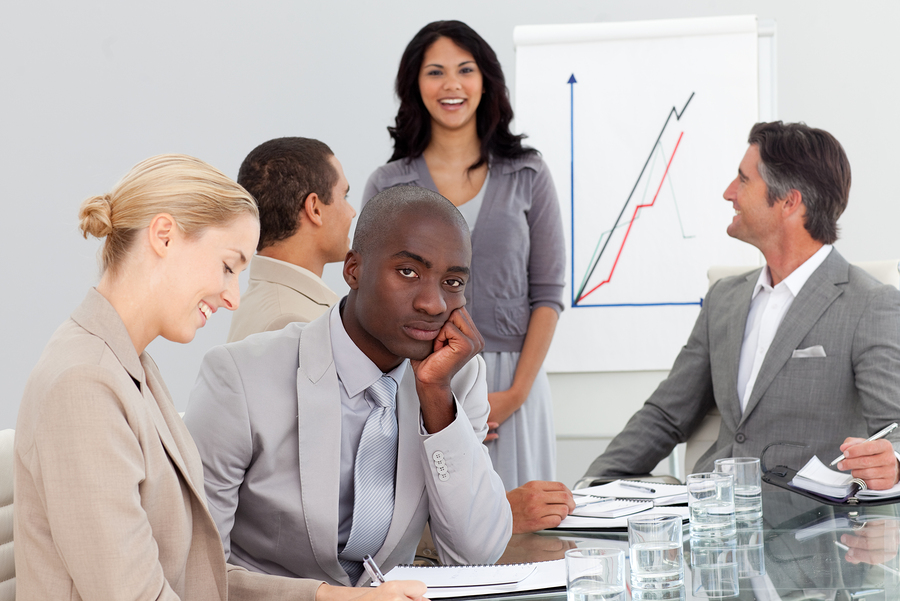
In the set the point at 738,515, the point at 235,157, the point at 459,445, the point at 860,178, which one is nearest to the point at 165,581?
the point at 459,445

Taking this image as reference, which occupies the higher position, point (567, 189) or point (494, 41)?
point (494, 41)

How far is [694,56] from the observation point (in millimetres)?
3240

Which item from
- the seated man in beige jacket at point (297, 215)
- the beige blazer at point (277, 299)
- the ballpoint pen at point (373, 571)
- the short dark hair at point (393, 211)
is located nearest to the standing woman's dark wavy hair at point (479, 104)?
the seated man in beige jacket at point (297, 215)

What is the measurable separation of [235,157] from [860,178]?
2682mm

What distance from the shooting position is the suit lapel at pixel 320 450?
1258 millimetres

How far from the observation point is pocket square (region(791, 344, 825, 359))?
7.14 feet

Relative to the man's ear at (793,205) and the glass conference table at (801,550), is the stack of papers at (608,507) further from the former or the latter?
the man's ear at (793,205)

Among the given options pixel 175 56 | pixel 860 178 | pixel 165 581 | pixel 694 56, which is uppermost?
pixel 175 56

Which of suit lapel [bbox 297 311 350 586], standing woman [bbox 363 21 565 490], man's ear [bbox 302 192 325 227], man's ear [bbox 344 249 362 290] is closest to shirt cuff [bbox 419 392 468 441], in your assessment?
suit lapel [bbox 297 311 350 586]

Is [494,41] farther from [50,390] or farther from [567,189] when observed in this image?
[50,390]

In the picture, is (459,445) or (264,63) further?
(264,63)

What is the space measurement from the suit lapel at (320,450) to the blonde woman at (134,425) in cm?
15

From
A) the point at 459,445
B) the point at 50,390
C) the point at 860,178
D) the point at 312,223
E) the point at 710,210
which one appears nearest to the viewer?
the point at 50,390

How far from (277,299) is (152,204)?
86 cm
